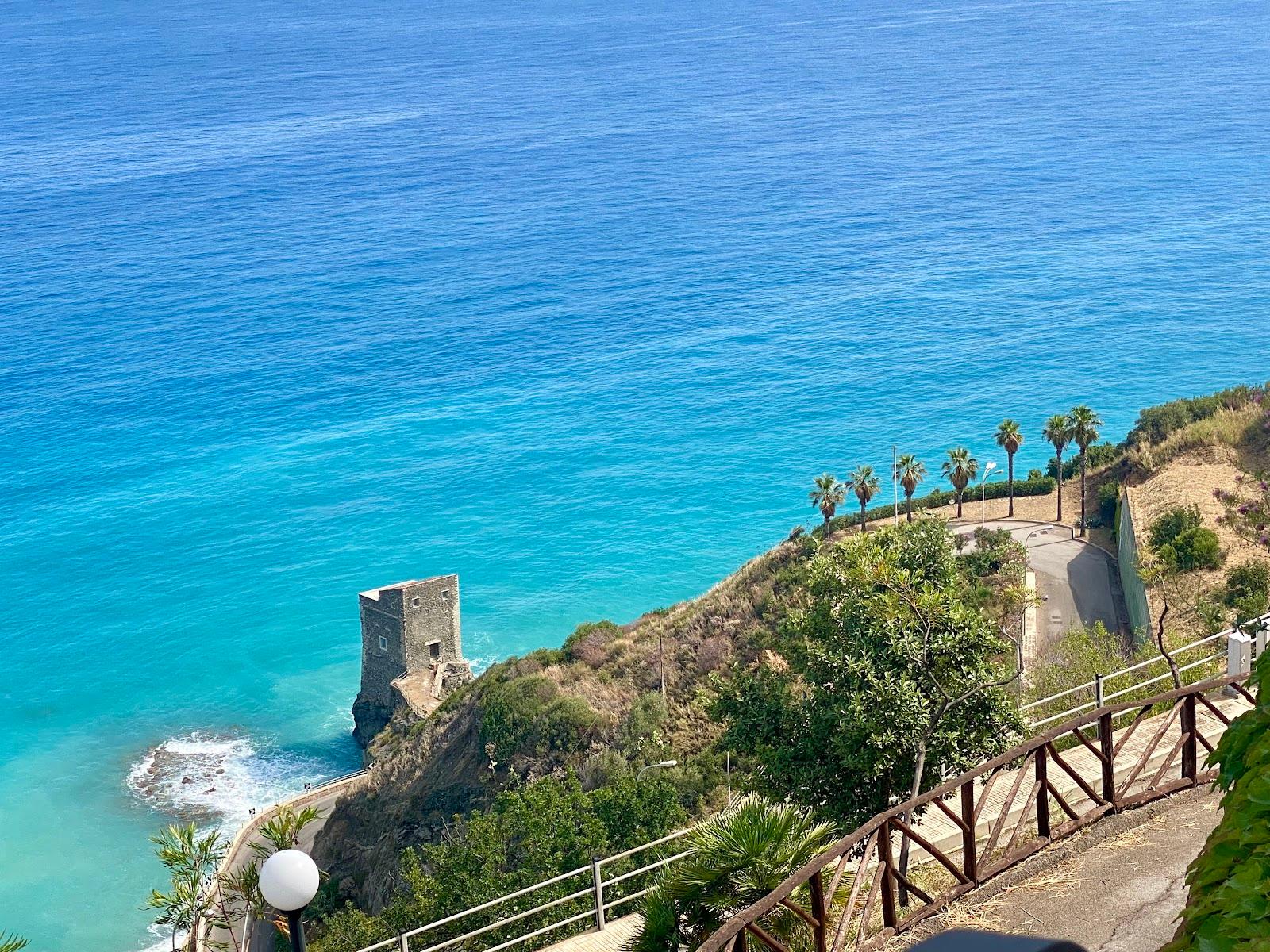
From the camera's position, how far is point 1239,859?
16.6 ft

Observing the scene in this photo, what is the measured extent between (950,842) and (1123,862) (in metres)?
2.93

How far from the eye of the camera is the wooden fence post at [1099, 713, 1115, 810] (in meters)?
10.2

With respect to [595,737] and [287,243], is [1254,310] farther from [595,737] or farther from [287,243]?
[287,243]

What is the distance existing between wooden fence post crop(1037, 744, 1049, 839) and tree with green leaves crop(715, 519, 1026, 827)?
5.13 ft

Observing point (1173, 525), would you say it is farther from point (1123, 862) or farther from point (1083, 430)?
point (1123, 862)

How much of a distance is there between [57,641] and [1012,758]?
2879 inches

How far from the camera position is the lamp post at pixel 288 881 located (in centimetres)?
806

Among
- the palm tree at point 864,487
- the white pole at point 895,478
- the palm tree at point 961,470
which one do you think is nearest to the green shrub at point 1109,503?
the palm tree at point 961,470

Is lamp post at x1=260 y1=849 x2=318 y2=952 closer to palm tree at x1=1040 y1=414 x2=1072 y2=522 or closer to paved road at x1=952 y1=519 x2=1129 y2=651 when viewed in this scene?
paved road at x1=952 y1=519 x2=1129 y2=651

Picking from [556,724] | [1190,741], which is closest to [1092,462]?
[556,724]

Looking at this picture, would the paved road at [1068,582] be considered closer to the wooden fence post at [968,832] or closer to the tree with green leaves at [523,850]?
the tree with green leaves at [523,850]

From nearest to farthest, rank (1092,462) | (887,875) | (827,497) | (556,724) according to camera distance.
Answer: (887,875), (556,724), (827,497), (1092,462)

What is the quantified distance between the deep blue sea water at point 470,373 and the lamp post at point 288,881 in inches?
1776

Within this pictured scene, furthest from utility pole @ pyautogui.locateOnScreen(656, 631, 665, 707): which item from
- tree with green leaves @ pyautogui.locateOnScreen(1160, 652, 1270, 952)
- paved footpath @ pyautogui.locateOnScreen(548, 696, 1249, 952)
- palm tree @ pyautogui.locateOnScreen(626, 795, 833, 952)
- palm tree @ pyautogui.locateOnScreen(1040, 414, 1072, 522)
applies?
tree with green leaves @ pyautogui.locateOnScreen(1160, 652, 1270, 952)
